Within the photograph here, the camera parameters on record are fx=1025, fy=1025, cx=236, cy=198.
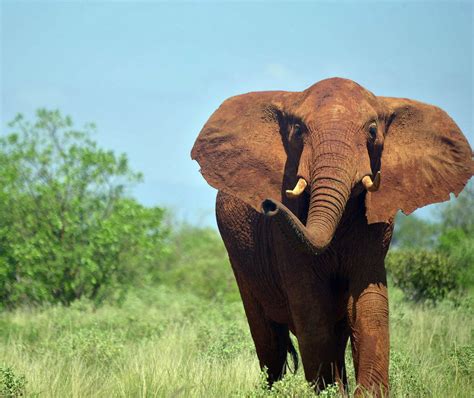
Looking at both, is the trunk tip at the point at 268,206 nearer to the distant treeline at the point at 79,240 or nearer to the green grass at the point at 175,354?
the green grass at the point at 175,354

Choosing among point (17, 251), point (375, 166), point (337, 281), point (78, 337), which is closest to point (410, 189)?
point (375, 166)

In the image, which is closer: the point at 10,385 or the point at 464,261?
the point at 10,385

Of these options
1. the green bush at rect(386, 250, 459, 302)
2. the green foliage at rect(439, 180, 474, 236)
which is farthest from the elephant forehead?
the green foliage at rect(439, 180, 474, 236)

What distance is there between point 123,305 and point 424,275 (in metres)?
4.82

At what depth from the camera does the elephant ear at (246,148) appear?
7.25 metres

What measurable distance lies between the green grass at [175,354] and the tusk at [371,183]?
1350 mm

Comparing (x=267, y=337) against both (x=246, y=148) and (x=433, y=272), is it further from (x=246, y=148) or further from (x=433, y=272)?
(x=433, y=272)

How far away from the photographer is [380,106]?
7.11m

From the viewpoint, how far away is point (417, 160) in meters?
7.19

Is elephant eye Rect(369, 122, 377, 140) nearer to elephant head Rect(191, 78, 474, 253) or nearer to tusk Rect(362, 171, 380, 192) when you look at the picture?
elephant head Rect(191, 78, 474, 253)

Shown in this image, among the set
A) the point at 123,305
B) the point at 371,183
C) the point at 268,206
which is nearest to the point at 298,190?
the point at 371,183

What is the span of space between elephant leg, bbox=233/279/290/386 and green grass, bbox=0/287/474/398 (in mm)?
190

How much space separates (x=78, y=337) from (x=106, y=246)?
257 inches

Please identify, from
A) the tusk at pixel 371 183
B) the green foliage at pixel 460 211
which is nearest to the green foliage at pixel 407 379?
the tusk at pixel 371 183
